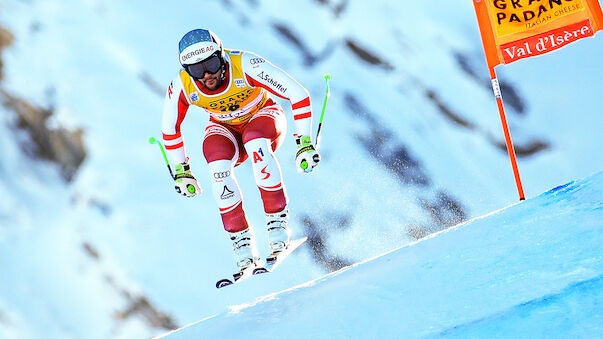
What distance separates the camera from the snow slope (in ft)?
6.64

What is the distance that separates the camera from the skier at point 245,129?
3.15m

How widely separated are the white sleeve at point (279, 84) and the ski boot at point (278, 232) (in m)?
0.45

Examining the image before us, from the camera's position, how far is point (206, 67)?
3.06m

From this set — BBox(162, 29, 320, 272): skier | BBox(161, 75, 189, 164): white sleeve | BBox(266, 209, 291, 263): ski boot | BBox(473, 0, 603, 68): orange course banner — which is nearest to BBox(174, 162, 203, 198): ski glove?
BBox(161, 75, 189, 164): white sleeve

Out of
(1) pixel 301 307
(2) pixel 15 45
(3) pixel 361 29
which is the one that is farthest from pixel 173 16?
(1) pixel 301 307

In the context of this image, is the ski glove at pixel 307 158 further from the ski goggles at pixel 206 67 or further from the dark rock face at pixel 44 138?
the dark rock face at pixel 44 138

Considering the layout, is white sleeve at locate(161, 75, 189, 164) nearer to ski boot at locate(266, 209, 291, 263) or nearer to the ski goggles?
the ski goggles

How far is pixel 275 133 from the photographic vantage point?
328 centimetres

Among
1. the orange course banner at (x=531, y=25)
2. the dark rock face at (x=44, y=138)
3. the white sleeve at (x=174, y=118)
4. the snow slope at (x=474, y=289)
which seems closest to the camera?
the snow slope at (x=474, y=289)

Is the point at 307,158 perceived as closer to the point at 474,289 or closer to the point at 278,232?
the point at 278,232

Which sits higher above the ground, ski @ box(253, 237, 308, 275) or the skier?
the skier

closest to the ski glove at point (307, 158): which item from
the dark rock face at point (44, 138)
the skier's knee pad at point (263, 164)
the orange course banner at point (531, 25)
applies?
the skier's knee pad at point (263, 164)

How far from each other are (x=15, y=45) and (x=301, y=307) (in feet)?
11.9

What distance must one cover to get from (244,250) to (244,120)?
69 centimetres
